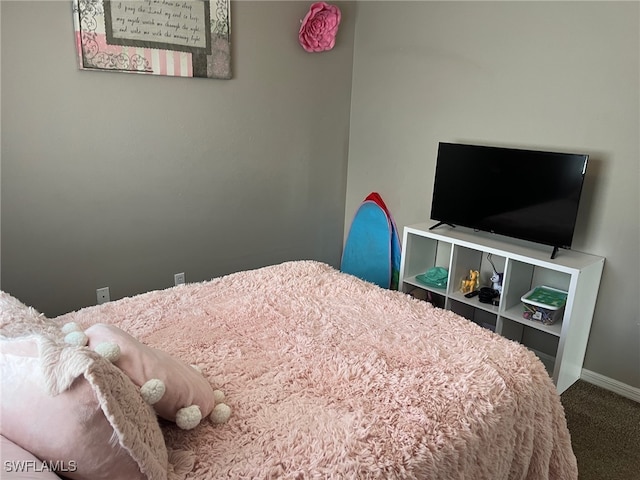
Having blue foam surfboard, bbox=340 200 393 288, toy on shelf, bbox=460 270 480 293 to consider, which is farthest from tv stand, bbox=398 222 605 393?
blue foam surfboard, bbox=340 200 393 288

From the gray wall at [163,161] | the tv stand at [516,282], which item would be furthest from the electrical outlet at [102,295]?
the tv stand at [516,282]

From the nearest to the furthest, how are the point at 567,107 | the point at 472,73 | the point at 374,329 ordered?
1. the point at 374,329
2. the point at 567,107
3. the point at 472,73

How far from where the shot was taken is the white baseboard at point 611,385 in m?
2.55

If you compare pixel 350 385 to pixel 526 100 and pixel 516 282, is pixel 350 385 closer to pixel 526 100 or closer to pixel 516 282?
pixel 516 282

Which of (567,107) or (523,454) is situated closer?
(523,454)

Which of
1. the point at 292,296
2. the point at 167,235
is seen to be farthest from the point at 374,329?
the point at 167,235

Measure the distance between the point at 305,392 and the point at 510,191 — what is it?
1.80 meters

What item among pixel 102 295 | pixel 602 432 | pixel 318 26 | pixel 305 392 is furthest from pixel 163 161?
pixel 602 432

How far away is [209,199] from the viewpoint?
3.12 meters

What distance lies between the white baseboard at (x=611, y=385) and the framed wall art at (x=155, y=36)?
2.69 m

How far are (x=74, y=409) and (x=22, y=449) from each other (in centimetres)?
14

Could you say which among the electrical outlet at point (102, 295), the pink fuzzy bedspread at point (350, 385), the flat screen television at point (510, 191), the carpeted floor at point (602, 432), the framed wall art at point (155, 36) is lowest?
the carpeted floor at point (602, 432)

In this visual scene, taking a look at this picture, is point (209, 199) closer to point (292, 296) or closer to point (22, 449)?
point (292, 296)

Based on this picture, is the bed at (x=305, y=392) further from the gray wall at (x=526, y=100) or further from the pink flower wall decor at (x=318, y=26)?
the pink flower wall decor at (x=318, y=26)
